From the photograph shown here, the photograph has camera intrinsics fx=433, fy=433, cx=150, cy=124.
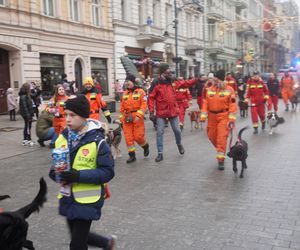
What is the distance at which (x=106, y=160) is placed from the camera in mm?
3301

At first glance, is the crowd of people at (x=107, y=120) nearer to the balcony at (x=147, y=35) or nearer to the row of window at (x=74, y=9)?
the row of window at (x=74, y=9)

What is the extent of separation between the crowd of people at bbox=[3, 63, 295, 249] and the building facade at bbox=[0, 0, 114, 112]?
9.29 feet

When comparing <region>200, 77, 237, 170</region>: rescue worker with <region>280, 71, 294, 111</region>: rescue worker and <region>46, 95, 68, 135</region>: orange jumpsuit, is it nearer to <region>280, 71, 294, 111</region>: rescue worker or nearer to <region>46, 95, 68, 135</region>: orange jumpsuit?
<region>46, 95, 68, 135</region>: orange jumpsuit

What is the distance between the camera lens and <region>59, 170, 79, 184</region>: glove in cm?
314

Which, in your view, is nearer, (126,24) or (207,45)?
(126,24)

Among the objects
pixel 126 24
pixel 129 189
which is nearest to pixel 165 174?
pixel 129 189

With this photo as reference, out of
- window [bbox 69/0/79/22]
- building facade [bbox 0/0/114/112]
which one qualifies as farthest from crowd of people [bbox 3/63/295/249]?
window [bbox 69/0/79/22]

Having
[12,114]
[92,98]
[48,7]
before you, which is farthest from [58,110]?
[48,7]

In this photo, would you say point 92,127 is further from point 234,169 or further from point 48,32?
point 48,32

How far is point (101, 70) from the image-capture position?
2781 centimetres

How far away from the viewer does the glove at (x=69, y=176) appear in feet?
10.3

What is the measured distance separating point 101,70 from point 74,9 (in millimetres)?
4360

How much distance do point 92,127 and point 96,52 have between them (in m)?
24.0

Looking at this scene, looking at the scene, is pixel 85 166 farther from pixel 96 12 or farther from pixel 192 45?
pixel 192 45
